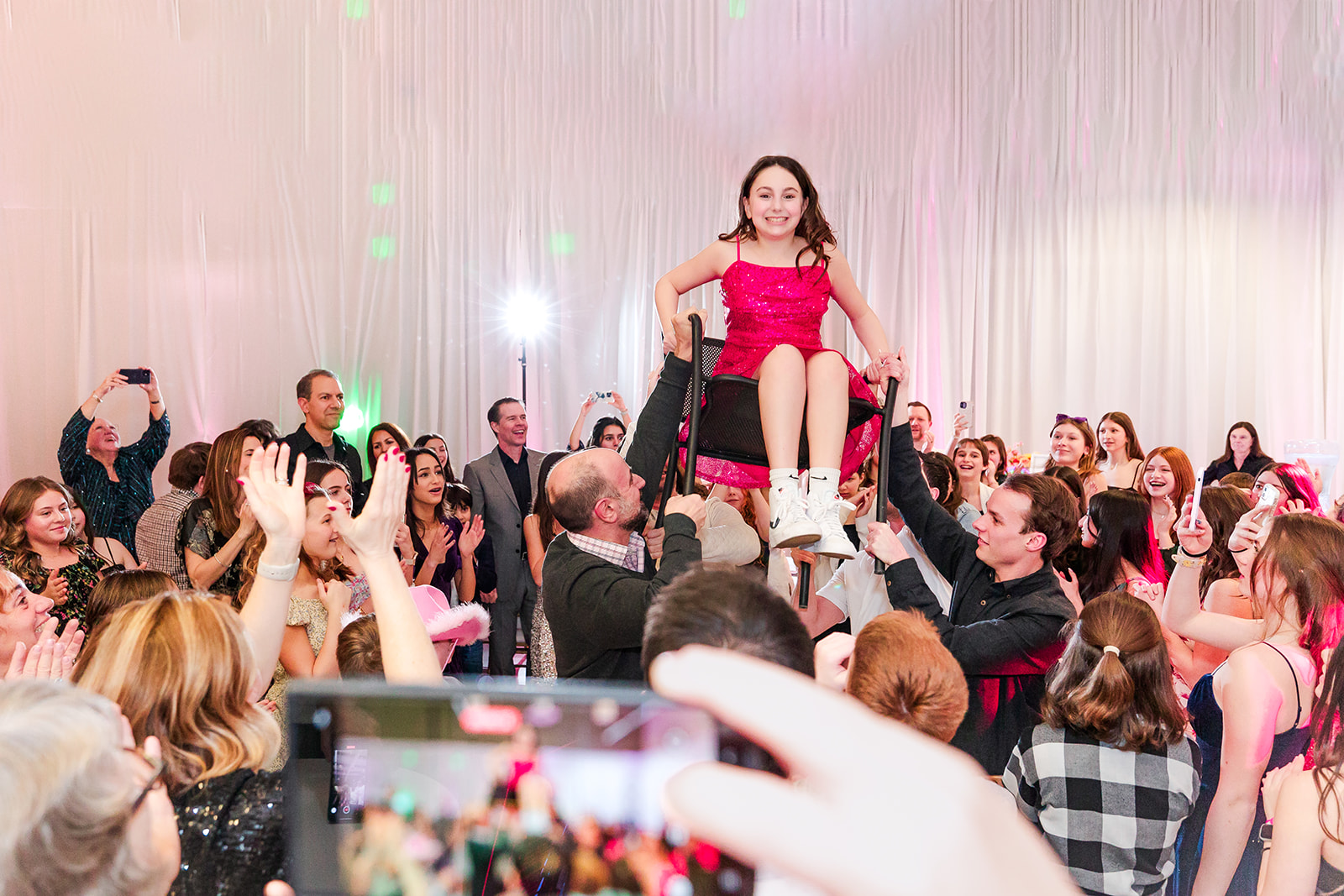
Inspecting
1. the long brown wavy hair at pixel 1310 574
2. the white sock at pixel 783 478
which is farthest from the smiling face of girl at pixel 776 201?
the long brown wavy hair at pixel 1310 574

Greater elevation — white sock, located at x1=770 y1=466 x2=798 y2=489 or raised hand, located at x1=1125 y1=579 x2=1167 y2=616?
white sock, located at x1=770 y1=466 x2=798 y2=489

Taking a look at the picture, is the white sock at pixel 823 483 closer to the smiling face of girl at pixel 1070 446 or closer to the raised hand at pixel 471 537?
the raised hand at pixel 471 537

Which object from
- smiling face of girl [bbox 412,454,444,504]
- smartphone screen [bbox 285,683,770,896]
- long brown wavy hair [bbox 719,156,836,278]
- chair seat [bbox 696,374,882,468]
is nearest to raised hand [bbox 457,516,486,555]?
smiling face of girl [bbox 412,454,444,504]

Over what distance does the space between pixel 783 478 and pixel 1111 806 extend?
3.30 ft

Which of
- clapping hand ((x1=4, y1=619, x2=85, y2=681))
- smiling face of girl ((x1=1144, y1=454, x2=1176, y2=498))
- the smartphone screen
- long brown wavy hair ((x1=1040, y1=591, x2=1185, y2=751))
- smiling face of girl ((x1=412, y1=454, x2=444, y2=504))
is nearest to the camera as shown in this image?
the smartphone screen

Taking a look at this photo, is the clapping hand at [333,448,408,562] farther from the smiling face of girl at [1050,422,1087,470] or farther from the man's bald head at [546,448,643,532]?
the smiling face of girl at [1050,422,1087,470]

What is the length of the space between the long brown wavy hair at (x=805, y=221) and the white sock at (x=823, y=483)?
0.55 m

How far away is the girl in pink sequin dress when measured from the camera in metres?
2.56

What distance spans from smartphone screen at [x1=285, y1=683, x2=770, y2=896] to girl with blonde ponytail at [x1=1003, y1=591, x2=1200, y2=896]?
5.44 ft

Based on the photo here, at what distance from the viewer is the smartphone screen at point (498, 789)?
1.75 feet

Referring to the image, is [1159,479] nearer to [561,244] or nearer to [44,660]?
[44,660]

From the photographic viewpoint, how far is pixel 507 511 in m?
5.22

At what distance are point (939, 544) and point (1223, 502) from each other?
108cm

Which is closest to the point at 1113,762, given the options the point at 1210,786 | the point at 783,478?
the point at 1210,786
